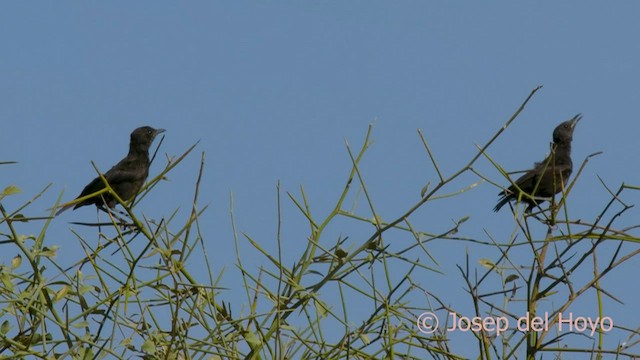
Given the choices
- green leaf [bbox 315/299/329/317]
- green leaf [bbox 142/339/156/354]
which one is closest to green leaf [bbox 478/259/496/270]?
green leaf [bbox 315/299/329/317]

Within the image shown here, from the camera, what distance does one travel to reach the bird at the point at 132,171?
24.4 feet

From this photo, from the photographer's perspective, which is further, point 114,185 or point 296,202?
point 114,185

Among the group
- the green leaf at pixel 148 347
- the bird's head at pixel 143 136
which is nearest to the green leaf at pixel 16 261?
the green leaf at pixel 148 347

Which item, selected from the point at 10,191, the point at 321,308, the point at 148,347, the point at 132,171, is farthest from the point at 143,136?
the point at 148,347

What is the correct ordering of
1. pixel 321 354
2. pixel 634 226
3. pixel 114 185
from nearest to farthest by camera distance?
pixel 321 354 < pixel 634 226 < pixel 114 185

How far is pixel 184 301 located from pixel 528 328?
3.79 ft

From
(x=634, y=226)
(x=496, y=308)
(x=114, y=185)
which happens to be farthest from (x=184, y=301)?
(x=114, y=185)

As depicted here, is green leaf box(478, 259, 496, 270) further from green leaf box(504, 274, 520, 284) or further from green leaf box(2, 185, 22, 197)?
green leaf box(2, 185, 22, 197)

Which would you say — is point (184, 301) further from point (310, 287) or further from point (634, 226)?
point (634, 226)

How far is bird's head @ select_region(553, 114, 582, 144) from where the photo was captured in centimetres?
862

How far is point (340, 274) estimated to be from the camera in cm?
308

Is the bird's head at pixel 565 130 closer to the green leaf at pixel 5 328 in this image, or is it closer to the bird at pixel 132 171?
the bird at pixel 132 171

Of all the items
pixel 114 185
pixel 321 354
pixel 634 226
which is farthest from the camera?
pixel 114 185

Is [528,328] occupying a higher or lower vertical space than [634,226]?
lower
